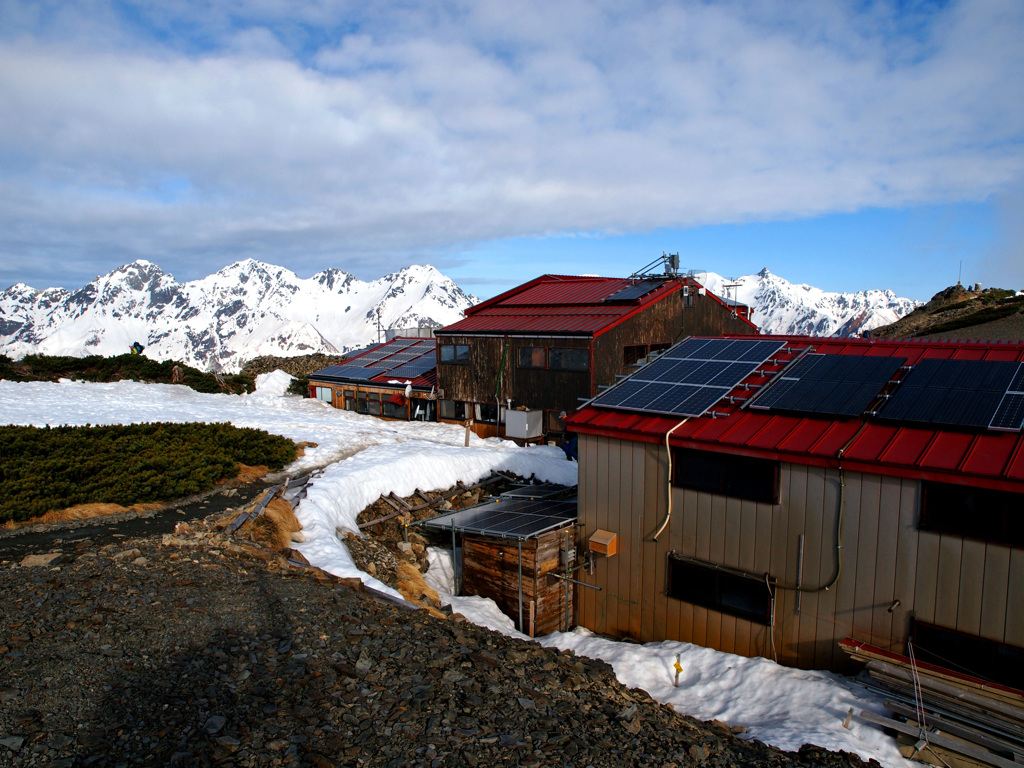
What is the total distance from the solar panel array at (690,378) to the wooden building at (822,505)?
10 cm

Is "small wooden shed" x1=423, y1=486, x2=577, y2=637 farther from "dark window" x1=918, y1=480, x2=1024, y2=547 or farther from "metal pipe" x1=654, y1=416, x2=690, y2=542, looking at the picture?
"dark window" x1=918, y1=480, x2=1024, y2=547

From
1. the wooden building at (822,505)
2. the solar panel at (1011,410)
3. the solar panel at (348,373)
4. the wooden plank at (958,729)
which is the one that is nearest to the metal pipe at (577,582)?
the wooden building at (822,505)

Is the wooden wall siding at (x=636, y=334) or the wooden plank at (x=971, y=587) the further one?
the wooden wall siding at (x=636, y=334)

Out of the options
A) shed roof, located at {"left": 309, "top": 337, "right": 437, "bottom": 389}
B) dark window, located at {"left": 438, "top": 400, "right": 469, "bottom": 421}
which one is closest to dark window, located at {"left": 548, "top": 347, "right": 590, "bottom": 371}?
dark window, located at {"left": 438, "top": 400, "right": 469, "bottom": 421}

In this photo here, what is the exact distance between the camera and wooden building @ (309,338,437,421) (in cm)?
3167

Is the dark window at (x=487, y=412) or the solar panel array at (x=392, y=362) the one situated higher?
the solar panel array at (x=392, y=362)

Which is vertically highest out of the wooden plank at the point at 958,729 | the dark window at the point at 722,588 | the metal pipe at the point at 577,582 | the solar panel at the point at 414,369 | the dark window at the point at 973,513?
the solar panel at the point at 414,369

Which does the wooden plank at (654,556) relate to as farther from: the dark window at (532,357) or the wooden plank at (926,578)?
the dark window at (532,357)

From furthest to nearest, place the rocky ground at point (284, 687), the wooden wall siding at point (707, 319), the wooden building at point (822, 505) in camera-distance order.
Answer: the wooden wall siding at point (707, 319) < the wooden building at point (822, 505) < the rocky ground at point (284, 687)

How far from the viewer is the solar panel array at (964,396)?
996 cm

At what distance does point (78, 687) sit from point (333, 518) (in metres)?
9.22

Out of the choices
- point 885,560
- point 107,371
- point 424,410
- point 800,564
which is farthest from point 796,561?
point 107,371

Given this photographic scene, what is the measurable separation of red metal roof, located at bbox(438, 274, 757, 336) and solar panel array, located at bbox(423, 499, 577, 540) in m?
9.28

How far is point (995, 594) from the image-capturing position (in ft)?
29.8
